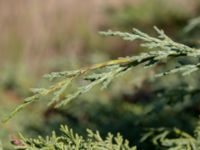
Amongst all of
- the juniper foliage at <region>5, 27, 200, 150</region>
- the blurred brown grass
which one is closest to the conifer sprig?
the juniper foliage at <region>5, 27, 200, 150</region>

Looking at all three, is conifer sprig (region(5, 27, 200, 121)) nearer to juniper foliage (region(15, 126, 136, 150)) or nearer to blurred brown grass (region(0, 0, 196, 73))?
juniper foliage (region(15, 126, 136, 150))

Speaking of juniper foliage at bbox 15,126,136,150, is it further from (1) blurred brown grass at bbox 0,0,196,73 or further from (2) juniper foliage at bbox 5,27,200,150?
(1) blurred brown grass at bbox 0,0,196,73

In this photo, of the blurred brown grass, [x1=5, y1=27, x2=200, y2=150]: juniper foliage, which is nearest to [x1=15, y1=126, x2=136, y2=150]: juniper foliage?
[x1=5, y1=27, x2=200, y2=150]: juniper foliage

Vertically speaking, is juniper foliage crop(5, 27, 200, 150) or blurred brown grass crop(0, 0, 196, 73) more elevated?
blurred brown grass crop(0, 0, 196, 73)

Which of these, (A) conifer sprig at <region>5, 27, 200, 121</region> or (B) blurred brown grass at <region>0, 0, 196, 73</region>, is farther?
(B) blurred brown grass at <region>0, 0, 196, 73</region>

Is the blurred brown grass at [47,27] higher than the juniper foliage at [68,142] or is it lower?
higher

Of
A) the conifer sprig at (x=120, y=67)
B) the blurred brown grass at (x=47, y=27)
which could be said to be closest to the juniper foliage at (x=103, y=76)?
the conifer sprig at (x=120, y=67)

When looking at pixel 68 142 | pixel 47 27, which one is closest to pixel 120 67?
pixel 68 142

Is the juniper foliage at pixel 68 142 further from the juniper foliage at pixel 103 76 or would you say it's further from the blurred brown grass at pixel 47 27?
the blurred brown grass at pixel 47 27

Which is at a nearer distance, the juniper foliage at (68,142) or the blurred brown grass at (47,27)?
the juniper foliage at (68,142)

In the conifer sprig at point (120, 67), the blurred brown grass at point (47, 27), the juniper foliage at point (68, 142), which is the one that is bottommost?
the juniper foliage at point (68, 142)

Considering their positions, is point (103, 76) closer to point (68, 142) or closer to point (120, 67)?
point (120, 67)

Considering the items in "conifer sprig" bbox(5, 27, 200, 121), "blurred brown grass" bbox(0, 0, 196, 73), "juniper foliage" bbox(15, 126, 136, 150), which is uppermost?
"blurred brown grass" bbox(0, 0, 196, 73)

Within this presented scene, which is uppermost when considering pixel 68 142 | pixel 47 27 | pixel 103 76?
pixel 47 27
